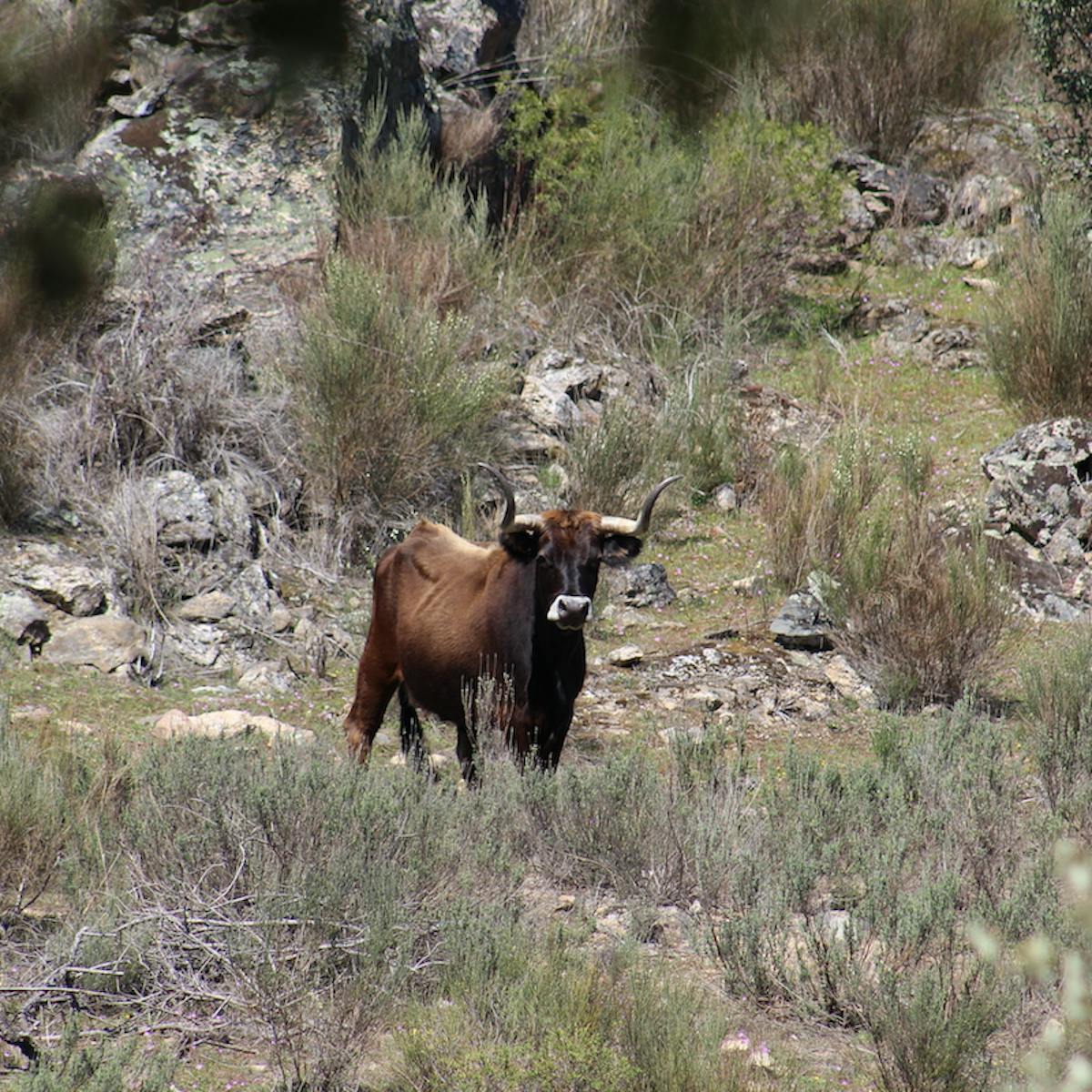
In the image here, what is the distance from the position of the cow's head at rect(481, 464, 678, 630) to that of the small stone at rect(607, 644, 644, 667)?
8.13 feet

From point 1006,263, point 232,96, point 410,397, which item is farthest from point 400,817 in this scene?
point 1006,263

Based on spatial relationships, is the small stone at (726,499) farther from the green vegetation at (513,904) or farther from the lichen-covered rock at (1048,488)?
the green vegetation at (513,904)

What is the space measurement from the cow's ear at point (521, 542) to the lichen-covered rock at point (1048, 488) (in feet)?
17.7

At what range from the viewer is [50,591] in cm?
921

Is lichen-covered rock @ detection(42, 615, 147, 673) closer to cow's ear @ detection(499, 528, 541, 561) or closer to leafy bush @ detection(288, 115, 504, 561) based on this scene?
leafy bush @ detection(288, 115, 504, 561)

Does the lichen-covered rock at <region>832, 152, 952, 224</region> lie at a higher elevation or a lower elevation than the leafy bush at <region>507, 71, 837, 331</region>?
higher

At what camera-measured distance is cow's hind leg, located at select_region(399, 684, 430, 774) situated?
25.2 ft

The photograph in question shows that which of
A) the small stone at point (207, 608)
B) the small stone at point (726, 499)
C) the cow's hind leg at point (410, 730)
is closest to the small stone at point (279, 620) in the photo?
the small stone at point (207, 608)

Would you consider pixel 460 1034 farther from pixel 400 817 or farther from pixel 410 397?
pixel 410 397

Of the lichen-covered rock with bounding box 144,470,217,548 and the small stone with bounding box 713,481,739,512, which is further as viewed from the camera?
the small stone with bounding box 713,481,739,512

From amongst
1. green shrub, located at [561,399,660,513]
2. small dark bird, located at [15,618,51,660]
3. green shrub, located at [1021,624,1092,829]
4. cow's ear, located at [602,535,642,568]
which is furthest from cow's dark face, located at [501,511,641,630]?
green shrub, located at [561,399,660,513]

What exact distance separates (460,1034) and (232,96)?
292 centimetres

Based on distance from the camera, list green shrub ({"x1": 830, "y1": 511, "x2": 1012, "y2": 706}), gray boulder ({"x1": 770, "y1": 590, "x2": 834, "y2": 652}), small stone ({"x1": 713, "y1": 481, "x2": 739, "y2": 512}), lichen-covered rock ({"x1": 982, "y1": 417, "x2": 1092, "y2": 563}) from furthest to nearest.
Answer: small stone ({"x1": 713, "y1": 481, "x2": 739, "y2": 512}), lichen-covered rock ({"x1": 982, "y1": 417, "x2": 1092, "y2": 563}), gray boulder ({"x1": 770, "y1": 590, "x2": 834, "y2": 652}), green shrub ({"x1": 830, "y1": 511, "x2": 1012, "y2": 706})

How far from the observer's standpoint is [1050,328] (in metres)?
12.3
